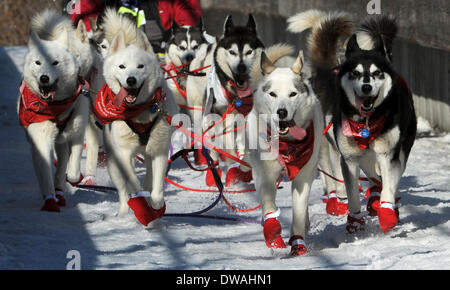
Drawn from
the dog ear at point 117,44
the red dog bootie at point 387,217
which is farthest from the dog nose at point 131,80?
the red dog bootie at point 387,217

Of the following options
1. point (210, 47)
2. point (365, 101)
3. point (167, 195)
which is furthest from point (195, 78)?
point (365, 101)

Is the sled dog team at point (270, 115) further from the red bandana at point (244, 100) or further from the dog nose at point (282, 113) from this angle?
the red bandana at point (244, 100)

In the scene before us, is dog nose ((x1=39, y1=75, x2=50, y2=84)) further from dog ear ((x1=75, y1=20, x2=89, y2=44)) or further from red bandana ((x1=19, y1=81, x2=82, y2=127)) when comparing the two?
dog ear ((x1=75, y1=20, x2=89, y2=44))

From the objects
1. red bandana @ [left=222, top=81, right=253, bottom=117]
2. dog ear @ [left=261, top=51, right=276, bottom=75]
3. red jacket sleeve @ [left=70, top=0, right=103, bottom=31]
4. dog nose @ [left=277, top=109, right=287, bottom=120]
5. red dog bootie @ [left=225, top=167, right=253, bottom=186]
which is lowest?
red dog bootie @ [left=225, top=167, right=253, bottom=186]

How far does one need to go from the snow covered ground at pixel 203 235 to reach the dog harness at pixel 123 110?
57 centimetres

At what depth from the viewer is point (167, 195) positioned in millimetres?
6168

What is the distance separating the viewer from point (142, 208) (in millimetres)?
→ 4762

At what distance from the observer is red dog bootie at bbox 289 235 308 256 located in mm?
4234

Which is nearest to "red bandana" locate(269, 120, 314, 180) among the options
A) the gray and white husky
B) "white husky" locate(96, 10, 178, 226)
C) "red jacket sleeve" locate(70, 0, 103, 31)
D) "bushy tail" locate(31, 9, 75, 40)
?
"white husky" locate(96, 10, 178, 226)

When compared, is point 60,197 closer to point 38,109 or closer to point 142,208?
point 38,109

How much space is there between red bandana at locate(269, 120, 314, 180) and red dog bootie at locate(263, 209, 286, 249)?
0.81 ft

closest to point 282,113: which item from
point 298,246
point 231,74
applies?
point 298,246

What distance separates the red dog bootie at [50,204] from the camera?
532cm
